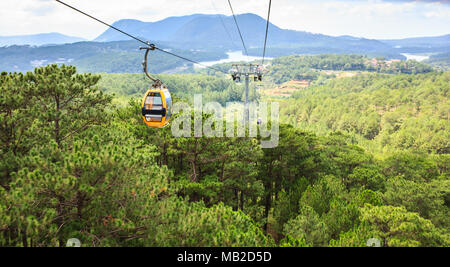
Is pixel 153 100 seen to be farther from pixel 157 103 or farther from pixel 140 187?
pixel 140 187

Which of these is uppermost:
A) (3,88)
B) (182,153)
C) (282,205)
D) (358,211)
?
(3,88)

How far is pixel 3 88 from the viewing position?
29.7ft

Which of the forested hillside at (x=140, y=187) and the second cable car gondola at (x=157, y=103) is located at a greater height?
the second cable car gondola at (x=157, y=103)

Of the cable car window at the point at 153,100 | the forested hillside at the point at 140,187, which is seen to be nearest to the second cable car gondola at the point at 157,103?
the cable car window at the point at 153,100

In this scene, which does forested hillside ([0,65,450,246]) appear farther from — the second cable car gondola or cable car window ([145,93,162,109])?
cable car window ([145,93,162,109])

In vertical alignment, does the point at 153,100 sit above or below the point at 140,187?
above

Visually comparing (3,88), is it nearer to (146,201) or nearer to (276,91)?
(146,201)

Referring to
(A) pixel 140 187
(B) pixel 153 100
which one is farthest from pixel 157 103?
(A) pixel 140 187

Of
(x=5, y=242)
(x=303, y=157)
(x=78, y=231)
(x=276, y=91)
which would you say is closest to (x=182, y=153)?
(x=78, y=231)

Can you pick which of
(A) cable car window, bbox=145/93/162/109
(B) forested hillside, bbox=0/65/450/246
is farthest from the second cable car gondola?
(B) forested hillside, bbox=0/65/450/246

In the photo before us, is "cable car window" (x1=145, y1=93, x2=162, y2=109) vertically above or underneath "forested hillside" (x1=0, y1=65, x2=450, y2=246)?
above

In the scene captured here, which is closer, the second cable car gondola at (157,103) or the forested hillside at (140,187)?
the forested hillside at (140,187)

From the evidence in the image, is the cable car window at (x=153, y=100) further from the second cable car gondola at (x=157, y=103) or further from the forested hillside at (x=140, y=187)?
the forested hillside at (x=140, y=187)
